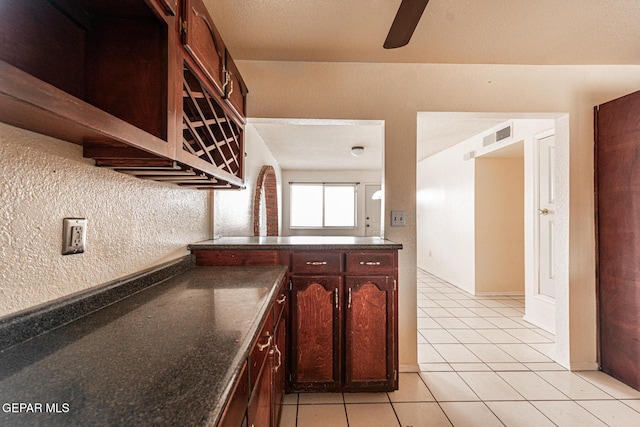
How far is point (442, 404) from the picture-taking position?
189 cm

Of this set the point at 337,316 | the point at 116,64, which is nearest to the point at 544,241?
the point at 337,316

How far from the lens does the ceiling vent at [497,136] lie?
3574 millimetres

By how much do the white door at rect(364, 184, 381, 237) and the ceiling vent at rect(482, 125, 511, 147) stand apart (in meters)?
3.75

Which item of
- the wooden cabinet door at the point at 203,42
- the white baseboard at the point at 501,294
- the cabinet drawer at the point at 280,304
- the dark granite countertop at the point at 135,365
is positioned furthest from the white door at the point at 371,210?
the dark granite countertop at the point at 135,365

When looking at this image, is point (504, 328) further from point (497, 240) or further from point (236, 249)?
point (236, 249)

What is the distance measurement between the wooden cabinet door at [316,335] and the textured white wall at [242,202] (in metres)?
0.91

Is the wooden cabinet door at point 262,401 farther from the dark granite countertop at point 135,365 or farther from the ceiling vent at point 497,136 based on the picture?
the ceiling vent at point 497,136

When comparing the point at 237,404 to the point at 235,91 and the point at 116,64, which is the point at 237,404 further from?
the point at 235,91

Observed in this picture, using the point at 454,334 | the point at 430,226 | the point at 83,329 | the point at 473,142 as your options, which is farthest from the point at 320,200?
the point at 83,329

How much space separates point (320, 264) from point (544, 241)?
273 centimetres

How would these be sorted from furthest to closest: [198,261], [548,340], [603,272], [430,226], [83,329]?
1. [430,226]
2. [548,340]
3. [603,272]
4. [198,261]
5. [83,329]

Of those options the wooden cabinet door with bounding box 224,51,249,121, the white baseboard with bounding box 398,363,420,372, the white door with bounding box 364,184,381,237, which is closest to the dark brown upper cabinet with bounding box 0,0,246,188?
the wooden cabinet door with bounding box 224,51,249,121

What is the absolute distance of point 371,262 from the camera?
195 centimetres

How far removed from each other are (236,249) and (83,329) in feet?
3.39
